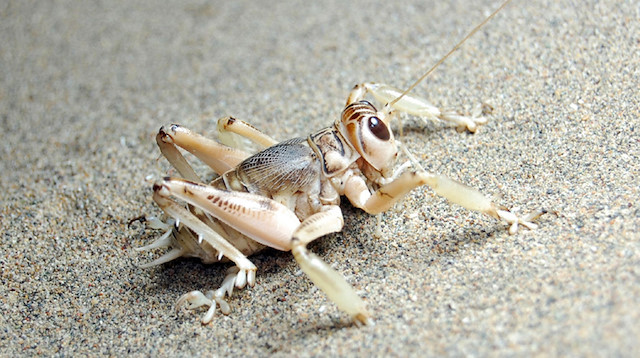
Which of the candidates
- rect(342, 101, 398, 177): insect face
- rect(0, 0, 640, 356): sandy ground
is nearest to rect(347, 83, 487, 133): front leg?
rect(0, 0, 640, 356): sandy ground

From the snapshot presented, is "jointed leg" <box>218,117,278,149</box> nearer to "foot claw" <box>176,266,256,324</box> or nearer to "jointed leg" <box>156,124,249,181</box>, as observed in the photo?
"jointed leg" <box>156,124,249,181</box>

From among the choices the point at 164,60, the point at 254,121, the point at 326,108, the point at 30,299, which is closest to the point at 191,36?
the point at 164,60

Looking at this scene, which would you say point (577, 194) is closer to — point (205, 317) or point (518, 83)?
point (518, 83)

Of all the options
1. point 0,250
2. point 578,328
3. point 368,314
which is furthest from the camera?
point 0,250

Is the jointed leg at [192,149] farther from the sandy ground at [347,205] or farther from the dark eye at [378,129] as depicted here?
the dark eye at [378,129]

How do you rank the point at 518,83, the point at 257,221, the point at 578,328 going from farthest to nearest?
the point at 518,83 → the point at 257,221 → the point at 578,328

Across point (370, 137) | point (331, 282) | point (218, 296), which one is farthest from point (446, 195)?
point (218, 296)

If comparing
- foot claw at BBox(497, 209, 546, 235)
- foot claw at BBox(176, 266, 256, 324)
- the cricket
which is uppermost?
the cricket

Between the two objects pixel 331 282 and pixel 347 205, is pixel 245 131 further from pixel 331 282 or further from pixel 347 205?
pixel 331 282
